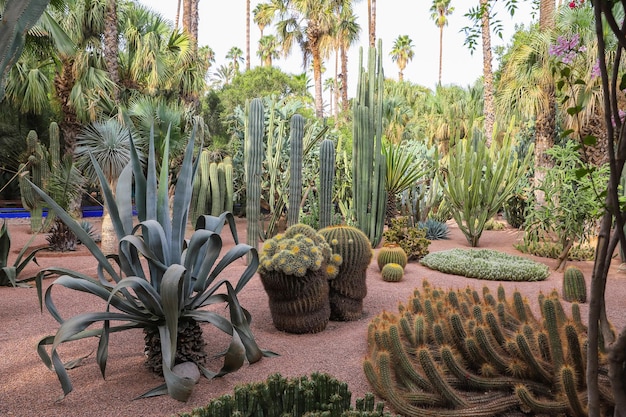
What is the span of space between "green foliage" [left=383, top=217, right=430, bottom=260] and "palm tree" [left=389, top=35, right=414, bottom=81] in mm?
35873

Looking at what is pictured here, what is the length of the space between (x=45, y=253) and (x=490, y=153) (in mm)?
9655

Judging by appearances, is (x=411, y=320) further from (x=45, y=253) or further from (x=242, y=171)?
(x=242, y=171)

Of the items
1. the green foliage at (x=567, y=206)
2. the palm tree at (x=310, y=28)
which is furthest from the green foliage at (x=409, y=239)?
the palm tree at (x=310, y=28)

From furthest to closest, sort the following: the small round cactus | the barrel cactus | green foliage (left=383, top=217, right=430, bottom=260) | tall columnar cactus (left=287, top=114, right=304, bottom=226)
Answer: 1. green foliage (left=383, top=217, right=430, bottom=260)
2. tall columnar cactus (left=287, top=114, right=304, bottom=226)
3. the small round cactus
4. the barrel cactus

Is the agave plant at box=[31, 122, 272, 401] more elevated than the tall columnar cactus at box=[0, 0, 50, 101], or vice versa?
the tall columnar cactus at box=[0, 0, 50, 101]

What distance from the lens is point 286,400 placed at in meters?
2.35

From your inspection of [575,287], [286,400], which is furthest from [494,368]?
[575,287]

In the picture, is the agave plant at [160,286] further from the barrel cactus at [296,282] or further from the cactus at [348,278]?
the cactus at [348,278]

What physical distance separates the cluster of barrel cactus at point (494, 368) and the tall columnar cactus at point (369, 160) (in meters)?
6.20

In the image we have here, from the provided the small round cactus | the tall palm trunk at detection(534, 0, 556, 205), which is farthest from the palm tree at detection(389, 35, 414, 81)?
the small round cactus

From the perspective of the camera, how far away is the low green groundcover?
25.1 feet

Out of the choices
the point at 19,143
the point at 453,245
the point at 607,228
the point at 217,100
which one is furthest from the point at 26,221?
the point at 607,228

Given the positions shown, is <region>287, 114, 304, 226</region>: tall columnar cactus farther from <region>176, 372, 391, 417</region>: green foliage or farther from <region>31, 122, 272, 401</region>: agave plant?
<region>176, 372, 391, 417</region>: green foliage

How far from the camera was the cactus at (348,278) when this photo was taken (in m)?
5.48
